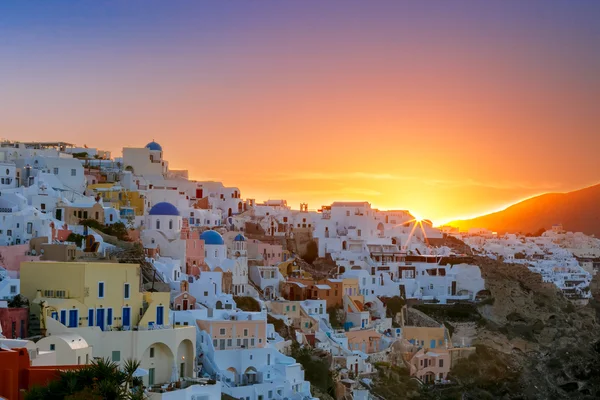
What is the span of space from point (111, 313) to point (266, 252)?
21.5 m

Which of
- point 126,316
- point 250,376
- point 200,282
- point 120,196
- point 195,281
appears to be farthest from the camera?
point 120,196

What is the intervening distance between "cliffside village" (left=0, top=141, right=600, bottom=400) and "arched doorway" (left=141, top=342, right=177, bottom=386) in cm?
4

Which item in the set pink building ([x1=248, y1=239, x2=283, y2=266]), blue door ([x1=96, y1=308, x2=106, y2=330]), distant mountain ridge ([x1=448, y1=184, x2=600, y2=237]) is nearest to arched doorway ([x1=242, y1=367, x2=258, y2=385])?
blue door ([x1=96, y1=308, x2=106, y2=330])

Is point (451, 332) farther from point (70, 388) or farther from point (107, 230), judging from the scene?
point (70, 388)

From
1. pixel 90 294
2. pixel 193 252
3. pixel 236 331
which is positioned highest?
pixel 193 252

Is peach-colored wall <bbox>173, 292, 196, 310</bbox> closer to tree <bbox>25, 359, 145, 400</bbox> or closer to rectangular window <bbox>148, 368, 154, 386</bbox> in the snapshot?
Result: rectangular window <bbox>148, 368, 154, 386</bbox>

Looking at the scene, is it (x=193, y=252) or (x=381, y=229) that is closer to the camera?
(x=193, y=252)

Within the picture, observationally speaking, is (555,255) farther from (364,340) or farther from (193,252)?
(193,252)

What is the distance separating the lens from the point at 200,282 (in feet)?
141

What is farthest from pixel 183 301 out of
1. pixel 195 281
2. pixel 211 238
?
pixel 211 238

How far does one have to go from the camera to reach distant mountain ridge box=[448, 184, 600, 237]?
153 metres

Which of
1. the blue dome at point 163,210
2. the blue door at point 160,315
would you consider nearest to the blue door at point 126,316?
the blue door at point 160,315

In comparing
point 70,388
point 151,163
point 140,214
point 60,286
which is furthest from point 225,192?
point 70,388

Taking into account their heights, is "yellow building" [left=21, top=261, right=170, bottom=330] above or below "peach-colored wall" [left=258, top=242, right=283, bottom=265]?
below
